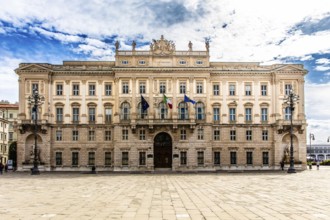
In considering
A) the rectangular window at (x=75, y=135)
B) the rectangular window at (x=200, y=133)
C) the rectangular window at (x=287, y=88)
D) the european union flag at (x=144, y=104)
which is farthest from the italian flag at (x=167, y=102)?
the rectangular window at (x=287, y=88)

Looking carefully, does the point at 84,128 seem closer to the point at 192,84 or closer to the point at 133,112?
the point at 133,112

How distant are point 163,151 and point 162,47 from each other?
54.9 feet

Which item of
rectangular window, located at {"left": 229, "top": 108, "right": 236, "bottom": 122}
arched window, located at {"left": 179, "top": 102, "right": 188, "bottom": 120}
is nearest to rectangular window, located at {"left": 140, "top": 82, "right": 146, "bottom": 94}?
arched window, located at {"left": 179, "top": 102, "right": 188, "bottom": 120}

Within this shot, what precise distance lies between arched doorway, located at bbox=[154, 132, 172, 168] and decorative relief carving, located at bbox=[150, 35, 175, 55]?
42.9 feet

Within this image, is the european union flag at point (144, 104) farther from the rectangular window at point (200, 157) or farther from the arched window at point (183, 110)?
the rectangular window at point (200, 157)

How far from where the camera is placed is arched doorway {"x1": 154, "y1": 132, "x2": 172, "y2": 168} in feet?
212

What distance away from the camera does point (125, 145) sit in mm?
64000

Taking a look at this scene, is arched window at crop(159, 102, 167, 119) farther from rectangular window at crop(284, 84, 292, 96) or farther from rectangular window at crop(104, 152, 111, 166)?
rectangular window at crop(284, 84, 292, 96)

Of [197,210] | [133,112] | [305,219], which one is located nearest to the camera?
[305,219]

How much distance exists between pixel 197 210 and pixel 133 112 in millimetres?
46410

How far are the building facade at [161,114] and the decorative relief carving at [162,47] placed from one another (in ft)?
0.53

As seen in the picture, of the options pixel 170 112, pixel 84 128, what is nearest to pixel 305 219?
pixel 170 112

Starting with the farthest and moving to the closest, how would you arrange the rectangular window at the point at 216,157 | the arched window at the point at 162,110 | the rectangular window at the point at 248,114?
the rectangular window at the point at 248,114
the rectangular window at the point at 216,157
the arched window at the point at 162,110

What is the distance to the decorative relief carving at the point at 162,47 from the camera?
65500 mm
